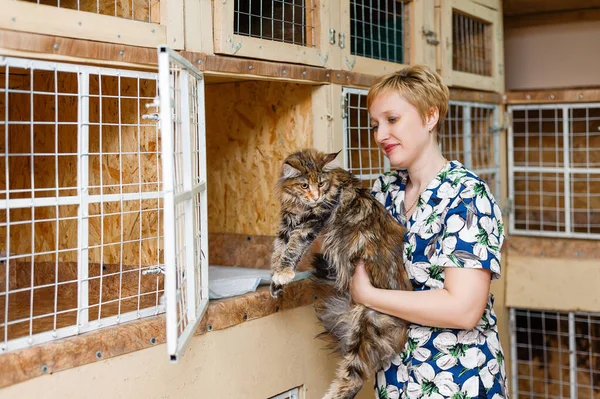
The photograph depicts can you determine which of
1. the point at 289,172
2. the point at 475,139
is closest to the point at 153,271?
the point at 289,172

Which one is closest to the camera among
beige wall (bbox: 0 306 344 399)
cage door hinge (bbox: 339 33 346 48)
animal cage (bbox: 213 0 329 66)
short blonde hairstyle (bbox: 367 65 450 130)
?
beige wall (bbox: 0 306 344 399)

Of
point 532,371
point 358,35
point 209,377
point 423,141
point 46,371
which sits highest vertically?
point 358,35

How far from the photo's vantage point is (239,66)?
235cm

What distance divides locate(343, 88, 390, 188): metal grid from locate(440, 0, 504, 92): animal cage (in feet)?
2.15

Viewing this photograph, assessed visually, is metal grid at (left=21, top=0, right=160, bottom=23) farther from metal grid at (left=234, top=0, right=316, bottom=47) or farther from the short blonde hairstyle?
the short blonde hairstyle

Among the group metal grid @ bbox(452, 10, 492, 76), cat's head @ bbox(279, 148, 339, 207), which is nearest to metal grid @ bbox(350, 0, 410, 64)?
metal grid @ bbox(452, 10, 492, 76)

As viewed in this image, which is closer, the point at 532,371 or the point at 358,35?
the point at 358,35

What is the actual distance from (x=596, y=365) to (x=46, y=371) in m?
3.80

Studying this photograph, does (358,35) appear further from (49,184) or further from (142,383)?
(142,383)

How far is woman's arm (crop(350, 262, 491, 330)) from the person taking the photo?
1.76m

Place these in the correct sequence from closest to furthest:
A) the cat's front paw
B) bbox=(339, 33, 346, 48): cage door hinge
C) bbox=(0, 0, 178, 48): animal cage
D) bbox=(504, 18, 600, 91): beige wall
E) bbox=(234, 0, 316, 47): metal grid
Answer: bbox=(0, 0, 178, 48): animal cage
the cat's front paw
bbox=(234, 0, 316, 47): metal grid
bbox=(339, 33, 346, 48): cage door hinge
bbox=(504, 18, 600, 91): beige wall

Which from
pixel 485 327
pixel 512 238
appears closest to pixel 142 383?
pixel 485 327

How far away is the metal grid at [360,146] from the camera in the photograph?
292 cm

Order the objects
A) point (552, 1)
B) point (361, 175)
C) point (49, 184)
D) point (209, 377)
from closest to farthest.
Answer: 1. point (209, 377)
2. point (49, 184)
3. point (361, 175)
4. point (552, 1)
